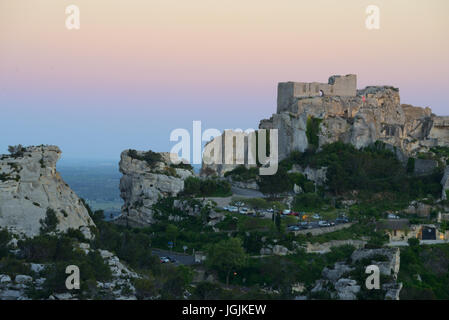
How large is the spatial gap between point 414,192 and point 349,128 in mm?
10590

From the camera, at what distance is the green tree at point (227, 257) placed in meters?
42.3

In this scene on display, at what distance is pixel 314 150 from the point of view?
205ft

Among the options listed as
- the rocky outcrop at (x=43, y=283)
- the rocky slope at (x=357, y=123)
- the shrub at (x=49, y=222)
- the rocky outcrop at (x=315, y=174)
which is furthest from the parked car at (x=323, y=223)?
the shrub at (x=49, y=222)

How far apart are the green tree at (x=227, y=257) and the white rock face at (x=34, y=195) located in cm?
715

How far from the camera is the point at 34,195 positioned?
41.2 meters

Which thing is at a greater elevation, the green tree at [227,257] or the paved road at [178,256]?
the green tree at [227,257]

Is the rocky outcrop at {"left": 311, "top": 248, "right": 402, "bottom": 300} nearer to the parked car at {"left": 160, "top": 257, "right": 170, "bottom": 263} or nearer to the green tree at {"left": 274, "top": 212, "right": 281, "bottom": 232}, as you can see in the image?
the green tree at {"left": 274, "top": 212, "right": 281, "bottom": 232}

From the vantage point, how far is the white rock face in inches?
1567

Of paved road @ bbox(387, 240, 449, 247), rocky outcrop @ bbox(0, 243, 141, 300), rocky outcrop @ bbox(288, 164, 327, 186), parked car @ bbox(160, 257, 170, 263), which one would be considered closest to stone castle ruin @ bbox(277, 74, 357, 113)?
rocky outcrop @ bbox(288, 164, 327, 186)

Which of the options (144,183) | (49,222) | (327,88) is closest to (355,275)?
(49,222)

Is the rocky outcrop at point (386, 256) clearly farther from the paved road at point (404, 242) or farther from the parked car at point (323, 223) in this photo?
the parked car at point (323, 223)

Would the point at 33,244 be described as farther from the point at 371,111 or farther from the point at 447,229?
the point at 371,111

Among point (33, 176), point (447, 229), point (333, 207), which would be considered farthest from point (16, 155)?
point (447, 229)

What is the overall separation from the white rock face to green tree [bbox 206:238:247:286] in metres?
7.15
